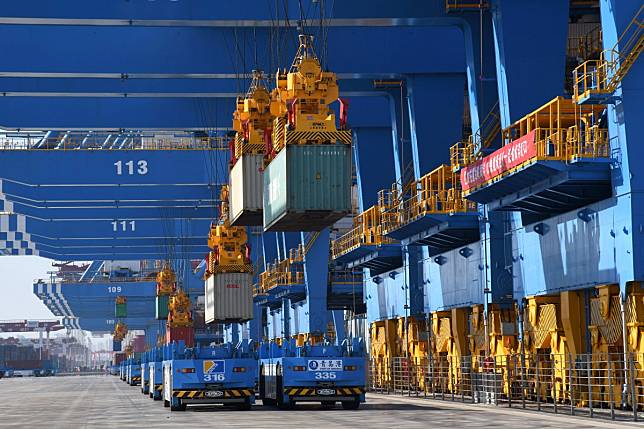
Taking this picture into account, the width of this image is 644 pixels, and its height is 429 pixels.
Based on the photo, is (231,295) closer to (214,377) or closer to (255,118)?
(255,118)

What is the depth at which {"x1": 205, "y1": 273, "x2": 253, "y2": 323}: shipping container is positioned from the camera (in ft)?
191

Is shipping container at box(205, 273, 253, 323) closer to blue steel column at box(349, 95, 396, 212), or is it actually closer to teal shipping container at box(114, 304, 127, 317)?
blue steel column at box(349, 95, 396, 212)

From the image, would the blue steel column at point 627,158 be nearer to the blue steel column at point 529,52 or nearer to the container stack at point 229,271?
the blue steel column at point 529,52

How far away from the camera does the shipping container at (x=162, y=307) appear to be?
95.2m

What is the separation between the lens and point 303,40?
34469 mm

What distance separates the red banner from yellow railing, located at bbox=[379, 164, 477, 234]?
357 centimetres

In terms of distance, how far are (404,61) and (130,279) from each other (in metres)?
78.7

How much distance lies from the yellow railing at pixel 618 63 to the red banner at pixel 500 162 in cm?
170

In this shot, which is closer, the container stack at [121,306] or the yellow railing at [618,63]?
the yellow railing at [618,63]

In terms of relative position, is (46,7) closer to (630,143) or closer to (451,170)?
(451,170)

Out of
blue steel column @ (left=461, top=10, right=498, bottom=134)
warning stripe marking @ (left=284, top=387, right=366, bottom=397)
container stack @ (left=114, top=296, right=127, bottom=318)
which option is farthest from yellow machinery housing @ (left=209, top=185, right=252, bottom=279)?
container stack @ (left=114, top=296, right=127, bottom=318)

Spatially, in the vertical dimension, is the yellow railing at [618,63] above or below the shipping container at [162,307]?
above

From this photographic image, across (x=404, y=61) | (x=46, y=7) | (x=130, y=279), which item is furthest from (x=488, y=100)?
(x=130, y=279)

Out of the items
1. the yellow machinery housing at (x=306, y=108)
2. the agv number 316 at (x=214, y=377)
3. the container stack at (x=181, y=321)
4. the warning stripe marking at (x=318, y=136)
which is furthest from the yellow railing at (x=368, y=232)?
the container stack at (x=181, y=321)
